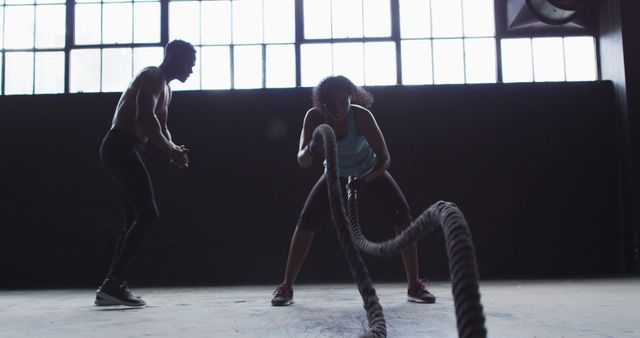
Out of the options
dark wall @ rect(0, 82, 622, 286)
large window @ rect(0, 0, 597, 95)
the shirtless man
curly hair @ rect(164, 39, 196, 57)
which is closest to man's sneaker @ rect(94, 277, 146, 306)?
the shirtless man

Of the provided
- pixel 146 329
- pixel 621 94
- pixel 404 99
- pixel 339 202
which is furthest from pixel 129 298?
pixel 621 94

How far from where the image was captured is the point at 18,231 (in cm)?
510

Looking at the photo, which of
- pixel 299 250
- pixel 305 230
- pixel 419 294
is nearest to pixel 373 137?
pixel 305 230

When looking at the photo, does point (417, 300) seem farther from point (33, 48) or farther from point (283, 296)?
point (33, 48)

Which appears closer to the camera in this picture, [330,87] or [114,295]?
[330,87]

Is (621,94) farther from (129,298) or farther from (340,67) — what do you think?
(129,298)

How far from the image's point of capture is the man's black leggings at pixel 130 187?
3061mm

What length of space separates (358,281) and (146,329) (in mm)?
903

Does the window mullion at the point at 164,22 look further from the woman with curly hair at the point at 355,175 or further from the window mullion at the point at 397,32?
the woman with curly hair at the point at 355,175

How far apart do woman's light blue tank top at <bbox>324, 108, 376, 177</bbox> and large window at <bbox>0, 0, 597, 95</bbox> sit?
86.6 inches

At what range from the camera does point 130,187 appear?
3.07 metres

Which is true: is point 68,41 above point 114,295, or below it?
above

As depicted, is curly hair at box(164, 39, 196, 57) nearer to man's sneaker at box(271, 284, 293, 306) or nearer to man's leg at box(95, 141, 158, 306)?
man's leg at box(95, 141, 158, 306)

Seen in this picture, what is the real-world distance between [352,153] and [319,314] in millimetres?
846
